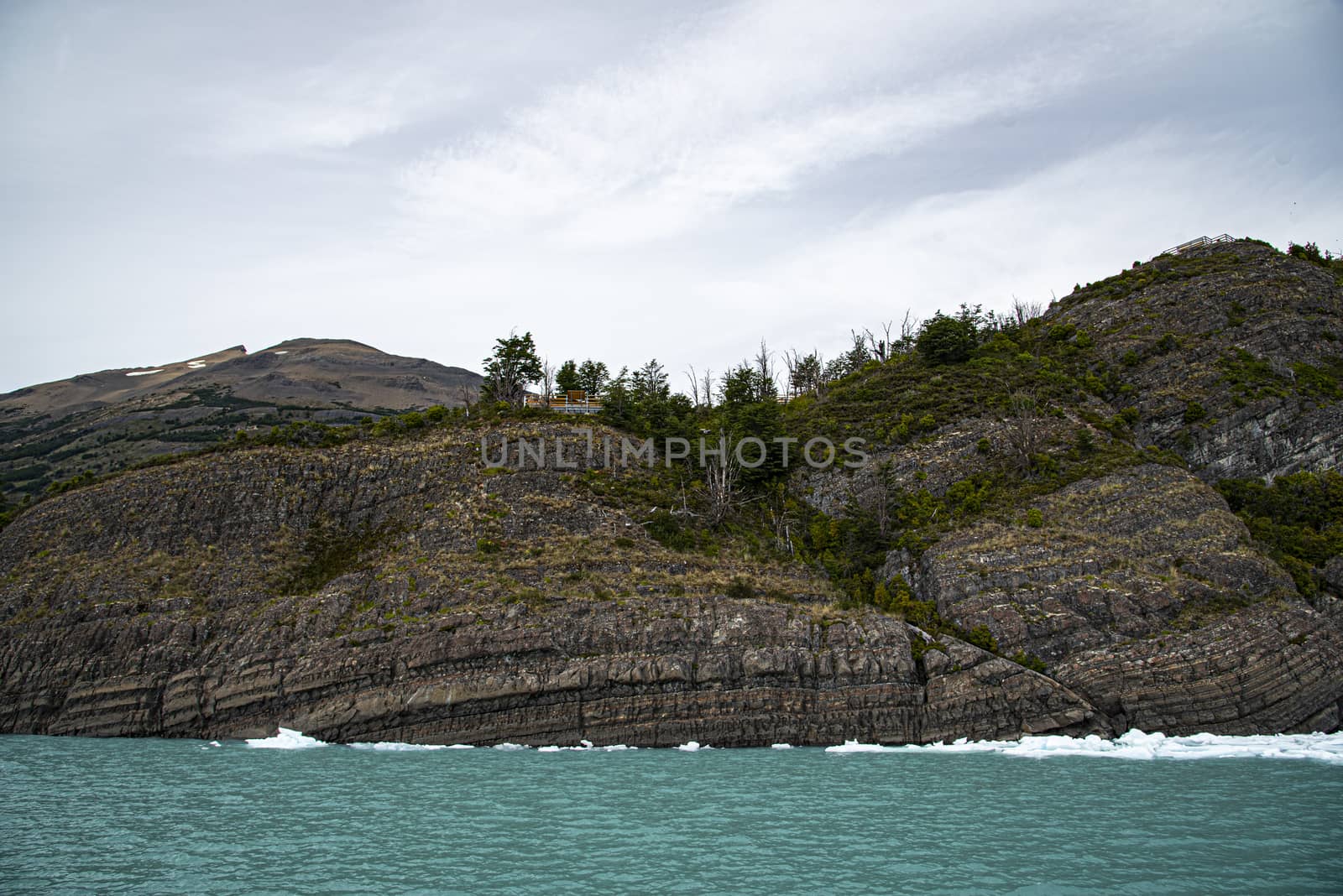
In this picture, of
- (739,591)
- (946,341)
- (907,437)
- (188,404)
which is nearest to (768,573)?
(739,591)

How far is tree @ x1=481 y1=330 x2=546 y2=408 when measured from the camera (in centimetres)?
8156

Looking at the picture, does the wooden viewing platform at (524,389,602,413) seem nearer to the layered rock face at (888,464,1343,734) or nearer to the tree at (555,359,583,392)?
the tree at (555,359,583,392)

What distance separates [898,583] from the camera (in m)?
52.4

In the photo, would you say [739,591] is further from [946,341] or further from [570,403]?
[946,341]

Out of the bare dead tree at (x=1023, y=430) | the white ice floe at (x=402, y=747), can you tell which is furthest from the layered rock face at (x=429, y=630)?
the bare dead tree at (x=1023, y=430)

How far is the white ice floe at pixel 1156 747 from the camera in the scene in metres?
33.7

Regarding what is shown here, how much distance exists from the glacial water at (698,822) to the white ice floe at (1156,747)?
0.69 feet

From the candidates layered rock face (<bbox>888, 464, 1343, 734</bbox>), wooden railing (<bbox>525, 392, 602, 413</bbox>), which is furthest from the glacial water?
wooden railing (<bbox>525, 392, 602, 413</bbox>)

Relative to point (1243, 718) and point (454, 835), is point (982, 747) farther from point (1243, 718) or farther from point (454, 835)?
point (454, 835)

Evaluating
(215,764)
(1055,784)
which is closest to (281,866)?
(215,764)

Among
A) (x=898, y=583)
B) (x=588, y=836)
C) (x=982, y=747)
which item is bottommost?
(x=982, y=747)

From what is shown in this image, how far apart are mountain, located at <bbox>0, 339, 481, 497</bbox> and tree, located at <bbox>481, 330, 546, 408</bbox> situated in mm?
62702

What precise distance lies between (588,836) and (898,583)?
118 ft

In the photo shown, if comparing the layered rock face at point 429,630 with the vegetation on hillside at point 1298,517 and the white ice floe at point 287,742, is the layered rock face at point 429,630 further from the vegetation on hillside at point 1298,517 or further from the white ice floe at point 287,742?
the vegetation on hillside at point 1298,517
